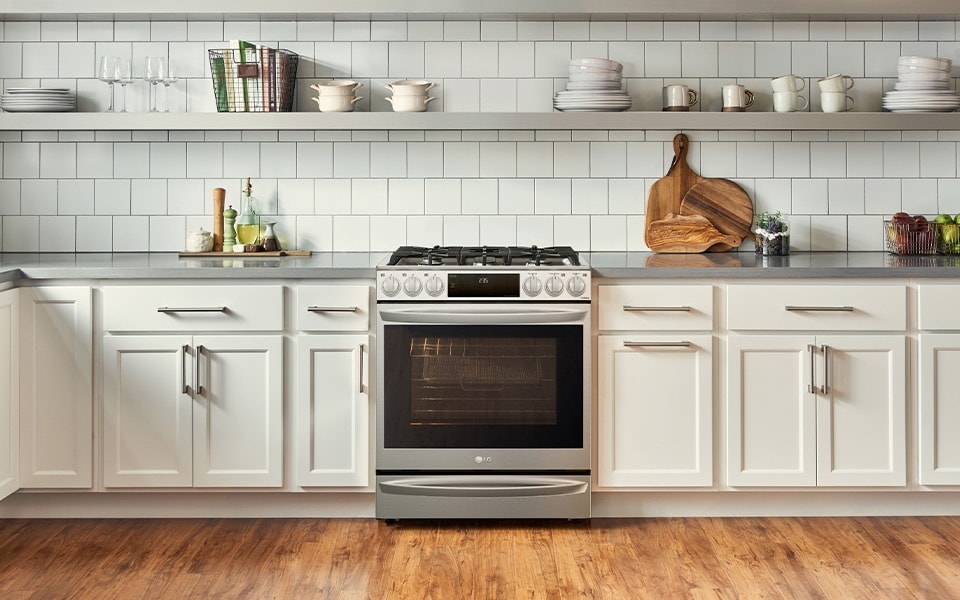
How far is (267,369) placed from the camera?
3.37m

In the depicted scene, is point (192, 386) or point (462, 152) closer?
point (192, 386)

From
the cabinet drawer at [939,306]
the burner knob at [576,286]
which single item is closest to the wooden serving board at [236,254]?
the burner knob at [576,286]

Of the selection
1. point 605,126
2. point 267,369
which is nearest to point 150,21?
point 267,369

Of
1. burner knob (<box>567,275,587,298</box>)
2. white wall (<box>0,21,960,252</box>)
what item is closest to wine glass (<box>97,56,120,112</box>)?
white wall (<box>0,21,960,252</box>)

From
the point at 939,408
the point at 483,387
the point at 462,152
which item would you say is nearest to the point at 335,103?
the point at 462,152

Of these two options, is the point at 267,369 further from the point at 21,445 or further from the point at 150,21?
the point at 150,21

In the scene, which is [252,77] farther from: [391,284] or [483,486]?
[483,486]

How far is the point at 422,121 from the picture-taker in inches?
146

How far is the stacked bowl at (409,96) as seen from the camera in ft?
12.4

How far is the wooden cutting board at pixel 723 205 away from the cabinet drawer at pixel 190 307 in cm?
169

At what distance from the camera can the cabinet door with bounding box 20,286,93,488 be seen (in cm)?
334

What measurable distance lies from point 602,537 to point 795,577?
0.63m

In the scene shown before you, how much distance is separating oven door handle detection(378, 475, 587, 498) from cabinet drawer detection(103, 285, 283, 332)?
0.68 meters

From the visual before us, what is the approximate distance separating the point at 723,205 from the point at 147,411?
2291 mm
